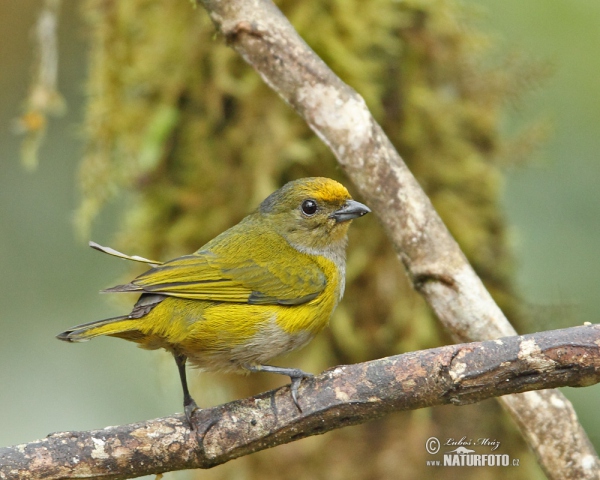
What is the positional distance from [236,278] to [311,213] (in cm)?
56

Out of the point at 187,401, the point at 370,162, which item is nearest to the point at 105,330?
the point at 187,401

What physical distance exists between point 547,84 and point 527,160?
1.57 feet

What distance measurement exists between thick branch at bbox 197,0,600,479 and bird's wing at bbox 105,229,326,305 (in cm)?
43

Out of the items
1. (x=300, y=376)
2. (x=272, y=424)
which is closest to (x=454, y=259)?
(x=300, y=376)

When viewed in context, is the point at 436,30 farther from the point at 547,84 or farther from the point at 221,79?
the point at 221,79

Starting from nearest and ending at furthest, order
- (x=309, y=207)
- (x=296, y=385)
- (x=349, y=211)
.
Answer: (x=296, y=385), (x=349, y=211), (x=309, y=207)

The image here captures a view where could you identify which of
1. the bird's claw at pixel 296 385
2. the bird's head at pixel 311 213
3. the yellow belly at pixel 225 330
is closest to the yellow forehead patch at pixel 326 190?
the bird's head at pixel 311 213

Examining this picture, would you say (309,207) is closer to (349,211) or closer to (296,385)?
(349,211)

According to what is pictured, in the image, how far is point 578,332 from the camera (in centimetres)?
201

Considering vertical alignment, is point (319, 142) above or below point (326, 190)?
above

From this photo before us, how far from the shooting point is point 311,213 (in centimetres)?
334

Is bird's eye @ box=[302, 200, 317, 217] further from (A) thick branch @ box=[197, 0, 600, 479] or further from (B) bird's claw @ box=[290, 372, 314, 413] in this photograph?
(B) bird's claw @ box=[290, 372, 314, 413]

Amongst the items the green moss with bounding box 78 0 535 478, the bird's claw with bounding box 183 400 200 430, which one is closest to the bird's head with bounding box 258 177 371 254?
the green moss with bounding box 78 0 535 478

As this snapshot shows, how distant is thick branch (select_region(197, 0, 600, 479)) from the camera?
2.79 meters
